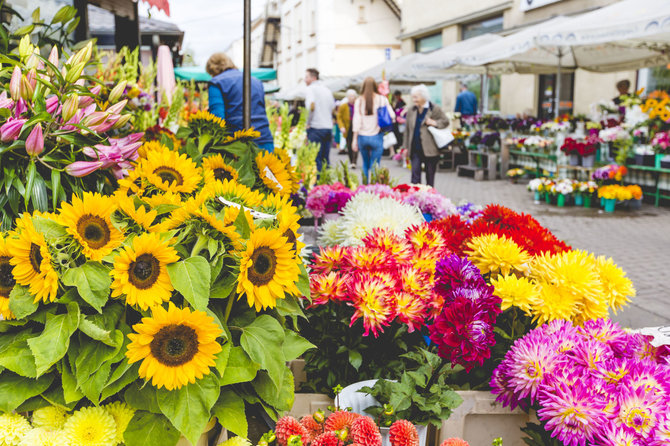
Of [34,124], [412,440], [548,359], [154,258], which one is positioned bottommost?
[412,440]

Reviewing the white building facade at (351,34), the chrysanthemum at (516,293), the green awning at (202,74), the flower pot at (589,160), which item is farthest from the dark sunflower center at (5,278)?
Result: the white building facade at (351,34)

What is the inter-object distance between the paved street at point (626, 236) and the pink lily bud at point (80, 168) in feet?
8.74

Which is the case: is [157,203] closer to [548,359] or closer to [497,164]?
[548,359]

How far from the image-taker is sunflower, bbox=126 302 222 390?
118 cm

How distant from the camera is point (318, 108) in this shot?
8758 millimetres

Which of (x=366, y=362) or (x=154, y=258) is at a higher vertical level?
(x=154, y=258)

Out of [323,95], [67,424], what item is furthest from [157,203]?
[323,95]

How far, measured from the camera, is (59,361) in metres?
1.27

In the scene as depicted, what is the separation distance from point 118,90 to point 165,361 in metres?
0.99

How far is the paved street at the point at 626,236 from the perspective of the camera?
4168 mm

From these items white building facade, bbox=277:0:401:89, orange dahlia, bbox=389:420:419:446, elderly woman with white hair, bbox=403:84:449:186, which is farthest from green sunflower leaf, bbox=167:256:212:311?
white building facade, bbox=277:0:401:89

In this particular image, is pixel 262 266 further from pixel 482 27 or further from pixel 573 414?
pixel 482 27

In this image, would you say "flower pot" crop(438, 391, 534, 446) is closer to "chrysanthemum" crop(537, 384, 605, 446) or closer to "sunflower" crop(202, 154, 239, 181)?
"chrysanthemum" crop(537, 384, 605, 446)

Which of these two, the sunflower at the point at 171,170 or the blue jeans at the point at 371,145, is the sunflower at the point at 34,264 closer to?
the sunflower at the point at 171,170
